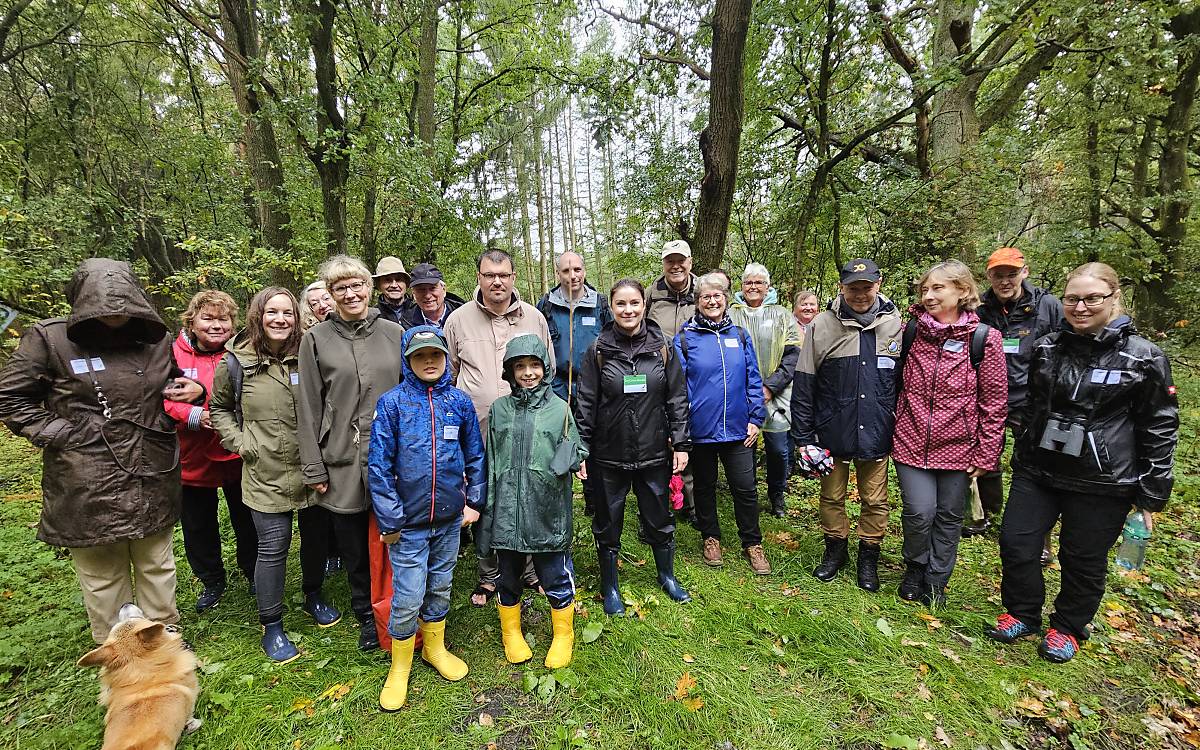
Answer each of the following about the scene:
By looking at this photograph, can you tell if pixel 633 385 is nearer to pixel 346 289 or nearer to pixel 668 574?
pixel 668 574

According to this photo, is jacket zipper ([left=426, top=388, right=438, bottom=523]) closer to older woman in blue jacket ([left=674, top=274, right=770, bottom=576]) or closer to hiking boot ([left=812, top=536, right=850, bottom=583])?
older woman in blue jacket ([left=674, top=274, right=770, bottom=576])

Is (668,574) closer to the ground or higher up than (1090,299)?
closer to the ground

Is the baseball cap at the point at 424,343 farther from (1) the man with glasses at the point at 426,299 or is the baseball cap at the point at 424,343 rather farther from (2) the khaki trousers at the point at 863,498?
(2) the khaki trousers at the point at 863,498

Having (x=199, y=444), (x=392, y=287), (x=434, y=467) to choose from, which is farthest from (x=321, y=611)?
(x=392, y=287)

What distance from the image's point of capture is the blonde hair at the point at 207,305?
10.8 feet

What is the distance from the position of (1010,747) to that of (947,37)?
375 inches

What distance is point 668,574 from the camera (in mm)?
3611

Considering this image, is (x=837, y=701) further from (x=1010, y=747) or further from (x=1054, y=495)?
(x=1054, y=495)

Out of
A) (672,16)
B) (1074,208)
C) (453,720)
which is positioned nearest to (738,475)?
(453,720)

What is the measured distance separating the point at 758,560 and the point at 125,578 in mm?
4287

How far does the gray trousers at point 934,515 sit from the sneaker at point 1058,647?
0.58m

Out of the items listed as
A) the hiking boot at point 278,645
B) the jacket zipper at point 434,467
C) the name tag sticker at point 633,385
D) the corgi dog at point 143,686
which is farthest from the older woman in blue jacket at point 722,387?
the corgi dog at point 143,686

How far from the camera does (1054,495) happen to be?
302 cm

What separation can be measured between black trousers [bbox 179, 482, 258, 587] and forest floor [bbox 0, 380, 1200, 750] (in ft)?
0.88
